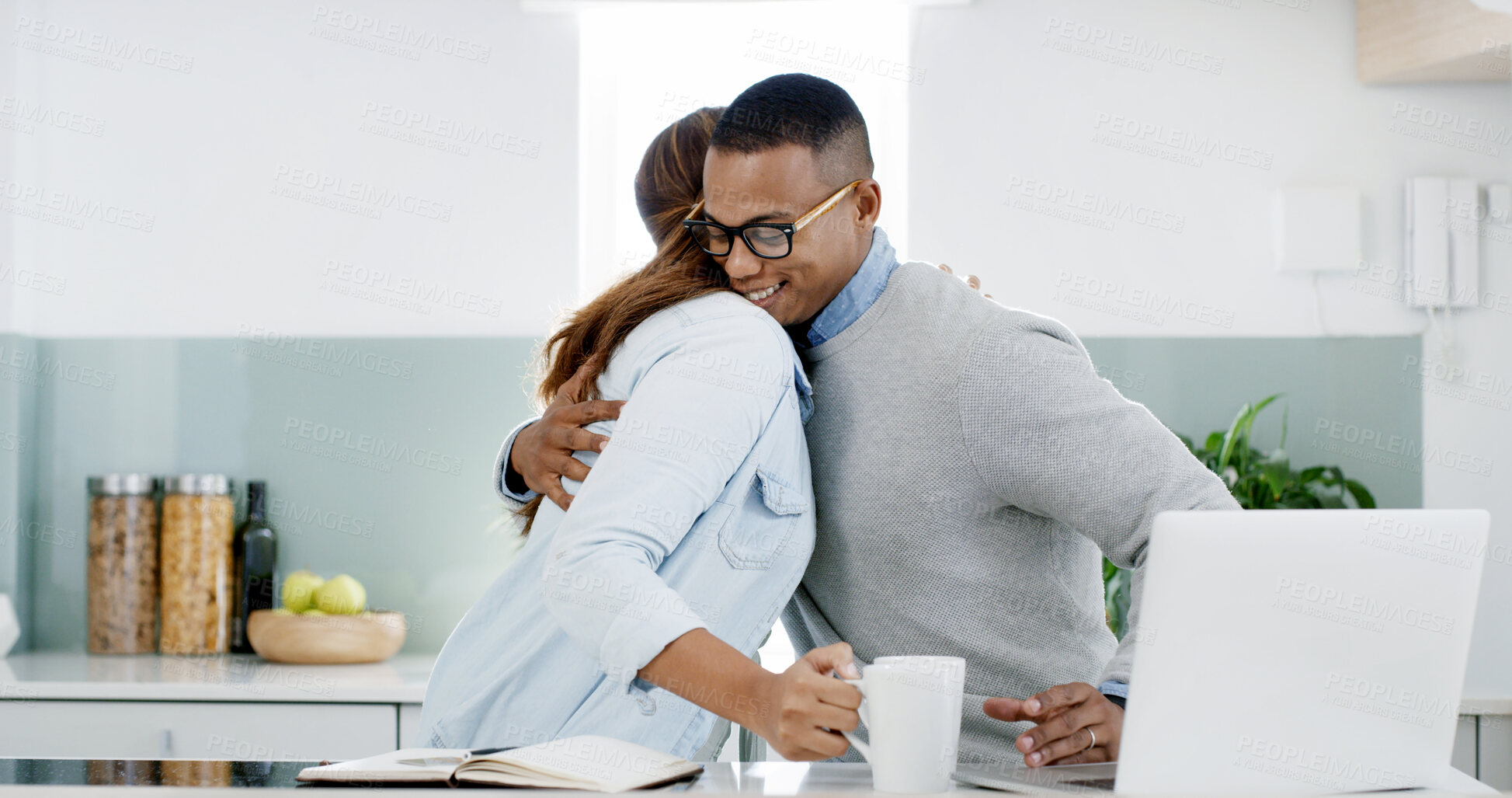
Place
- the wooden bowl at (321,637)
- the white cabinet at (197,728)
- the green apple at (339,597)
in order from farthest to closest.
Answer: the green apple at (339,597)
the wooden bowl at (321,637)
the white cabinet at (197,728)

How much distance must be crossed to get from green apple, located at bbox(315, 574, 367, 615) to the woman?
4.21 feet

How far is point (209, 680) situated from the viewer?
6.84 feet

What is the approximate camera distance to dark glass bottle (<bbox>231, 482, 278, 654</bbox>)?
2404 mm

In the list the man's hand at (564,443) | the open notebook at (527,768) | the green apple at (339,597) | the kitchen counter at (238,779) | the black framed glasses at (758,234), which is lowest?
the green apple at (339,597)

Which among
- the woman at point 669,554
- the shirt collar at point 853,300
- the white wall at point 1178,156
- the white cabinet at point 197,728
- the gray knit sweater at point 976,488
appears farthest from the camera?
the white wall at point 1178,156

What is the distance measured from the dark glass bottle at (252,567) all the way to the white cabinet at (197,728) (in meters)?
0.37

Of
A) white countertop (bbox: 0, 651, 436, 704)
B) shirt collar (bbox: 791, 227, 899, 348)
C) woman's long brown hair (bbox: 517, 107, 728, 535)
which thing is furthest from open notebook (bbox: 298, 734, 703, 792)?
white countertop (bbox: 0, 651, 436, 704)

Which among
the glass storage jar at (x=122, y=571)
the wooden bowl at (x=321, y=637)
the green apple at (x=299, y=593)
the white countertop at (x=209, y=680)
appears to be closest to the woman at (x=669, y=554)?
the white countertop at (x=209, y=680)

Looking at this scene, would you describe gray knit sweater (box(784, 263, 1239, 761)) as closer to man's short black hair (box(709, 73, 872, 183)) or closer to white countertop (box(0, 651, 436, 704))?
Result: man's short black hair (box(709, 73, 872, 183))

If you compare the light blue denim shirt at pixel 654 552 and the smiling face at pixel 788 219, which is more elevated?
the smiling face at pixel 788 219

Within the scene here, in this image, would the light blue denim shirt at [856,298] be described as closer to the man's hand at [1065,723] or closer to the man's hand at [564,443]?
the man's hand at [564,443]

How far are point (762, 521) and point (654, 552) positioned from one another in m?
0.18

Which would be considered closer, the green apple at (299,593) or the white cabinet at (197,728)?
the white cabinet at (197,728)

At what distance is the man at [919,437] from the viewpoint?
1.07 m
